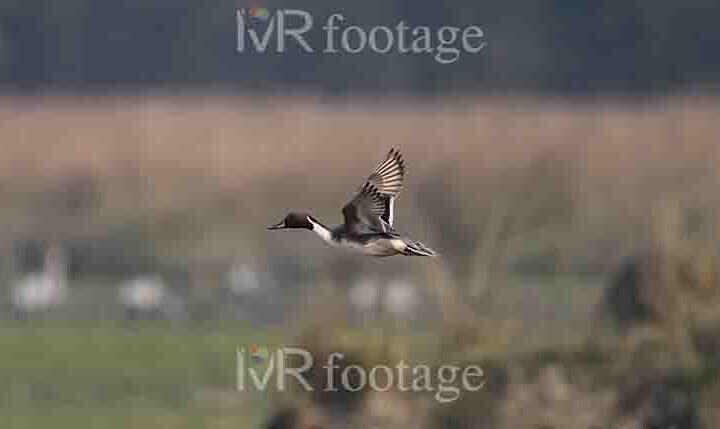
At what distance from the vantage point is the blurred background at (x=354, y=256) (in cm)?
1156

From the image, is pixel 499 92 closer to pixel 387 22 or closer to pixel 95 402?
pixel 387 22

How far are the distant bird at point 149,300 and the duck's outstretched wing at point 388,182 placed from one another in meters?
1.28

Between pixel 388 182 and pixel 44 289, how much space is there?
170cm

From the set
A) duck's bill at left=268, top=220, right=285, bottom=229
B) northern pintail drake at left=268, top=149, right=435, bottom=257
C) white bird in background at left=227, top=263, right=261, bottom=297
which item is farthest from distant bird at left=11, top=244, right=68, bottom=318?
northern pintail drake at left=268, top=149, right=435, bottom=257

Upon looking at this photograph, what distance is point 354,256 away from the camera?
1161 centimetres

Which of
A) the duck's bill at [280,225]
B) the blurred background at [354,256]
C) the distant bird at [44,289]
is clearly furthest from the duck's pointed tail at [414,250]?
the distant bird at [44,289]

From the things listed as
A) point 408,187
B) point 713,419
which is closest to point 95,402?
point 408,187

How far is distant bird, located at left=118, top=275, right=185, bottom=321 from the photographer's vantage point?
11.6 metres

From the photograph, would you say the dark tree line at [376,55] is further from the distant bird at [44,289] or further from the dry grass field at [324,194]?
the distant bird at [44,289]

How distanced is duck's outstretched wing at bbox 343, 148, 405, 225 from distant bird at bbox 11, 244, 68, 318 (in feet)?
4.96

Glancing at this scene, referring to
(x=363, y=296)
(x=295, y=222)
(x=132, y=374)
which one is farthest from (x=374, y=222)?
(x=132, y=374)

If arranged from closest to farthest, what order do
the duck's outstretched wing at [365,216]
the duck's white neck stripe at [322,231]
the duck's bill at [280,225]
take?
the duck's outstretched wing at [365,216], the duck's white neck stripe at [322,231], the duck's bill at [280,225]

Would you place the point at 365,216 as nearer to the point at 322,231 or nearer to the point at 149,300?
the point at 322,231

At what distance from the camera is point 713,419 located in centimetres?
1159
